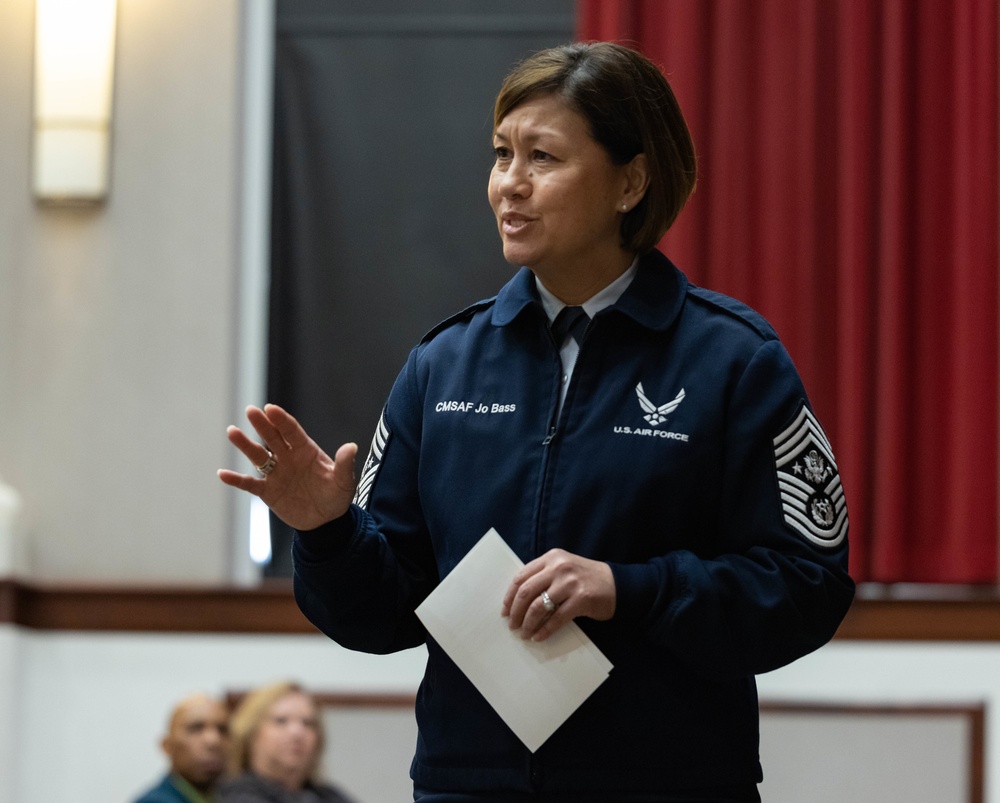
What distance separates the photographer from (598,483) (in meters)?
1.62

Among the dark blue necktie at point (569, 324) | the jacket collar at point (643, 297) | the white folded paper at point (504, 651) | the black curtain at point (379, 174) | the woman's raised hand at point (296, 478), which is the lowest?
the white folded paper at point (504, 651)

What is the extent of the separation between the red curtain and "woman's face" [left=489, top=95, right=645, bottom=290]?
3.18 m

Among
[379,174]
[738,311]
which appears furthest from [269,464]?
[379,174]

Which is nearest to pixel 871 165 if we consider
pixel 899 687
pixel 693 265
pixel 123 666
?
pixel 693 265

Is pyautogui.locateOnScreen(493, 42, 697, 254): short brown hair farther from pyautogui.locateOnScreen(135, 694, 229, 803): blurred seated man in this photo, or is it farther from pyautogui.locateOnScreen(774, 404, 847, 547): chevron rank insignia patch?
pyautogui.locateOnScreen(135, 694, 229, 803): blurred seated man

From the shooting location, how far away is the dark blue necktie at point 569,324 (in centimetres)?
176

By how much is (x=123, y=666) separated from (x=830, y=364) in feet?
8.16

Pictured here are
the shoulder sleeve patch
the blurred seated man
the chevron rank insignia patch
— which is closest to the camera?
the chevron rank insignia patch

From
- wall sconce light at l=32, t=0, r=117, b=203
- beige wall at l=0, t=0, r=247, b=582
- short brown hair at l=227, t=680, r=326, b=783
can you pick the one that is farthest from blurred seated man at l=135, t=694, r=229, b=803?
wall sconce light at l=32, t=0, r=117, b=203

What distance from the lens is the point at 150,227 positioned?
5.15m

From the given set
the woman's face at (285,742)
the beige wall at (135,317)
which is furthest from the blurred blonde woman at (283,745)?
the beige wall at (135,317)

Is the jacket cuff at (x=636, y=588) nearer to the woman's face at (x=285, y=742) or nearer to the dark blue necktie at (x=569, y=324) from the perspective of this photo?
the dark blue necktie at (x=569, y=324)

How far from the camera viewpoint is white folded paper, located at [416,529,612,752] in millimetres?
1558

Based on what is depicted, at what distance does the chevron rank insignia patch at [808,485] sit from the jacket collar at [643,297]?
0.19m
